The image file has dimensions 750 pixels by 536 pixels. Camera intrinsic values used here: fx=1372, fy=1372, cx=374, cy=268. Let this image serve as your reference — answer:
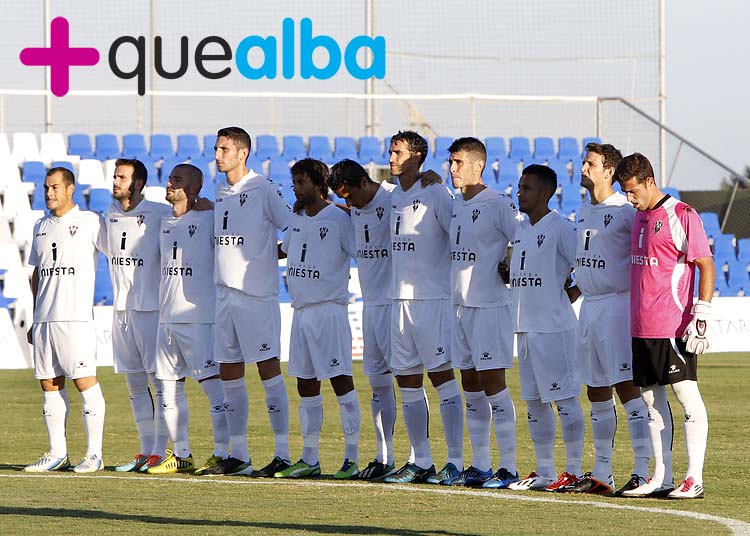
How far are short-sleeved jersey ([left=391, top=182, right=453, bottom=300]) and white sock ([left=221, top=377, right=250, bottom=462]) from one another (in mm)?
1305

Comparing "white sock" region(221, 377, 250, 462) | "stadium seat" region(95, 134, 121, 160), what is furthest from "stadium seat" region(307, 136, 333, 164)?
"white sock" region(221, 377, 250, 462)

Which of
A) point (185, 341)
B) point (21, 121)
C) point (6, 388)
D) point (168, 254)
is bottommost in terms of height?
point (6, 388)

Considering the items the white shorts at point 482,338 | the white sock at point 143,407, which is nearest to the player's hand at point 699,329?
the white shorts at point 482,338

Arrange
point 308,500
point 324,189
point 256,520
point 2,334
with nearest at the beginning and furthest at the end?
point 256,520 < point 308,500 < point 324,189 < point 2,334

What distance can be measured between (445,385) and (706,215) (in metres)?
18.4

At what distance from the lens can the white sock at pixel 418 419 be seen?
9125 mm

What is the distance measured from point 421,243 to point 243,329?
1.38 m

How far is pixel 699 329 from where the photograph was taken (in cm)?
779

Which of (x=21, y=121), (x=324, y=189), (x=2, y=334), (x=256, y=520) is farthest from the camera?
(x=21, y=121)

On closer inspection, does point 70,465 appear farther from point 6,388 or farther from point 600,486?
point 6,388

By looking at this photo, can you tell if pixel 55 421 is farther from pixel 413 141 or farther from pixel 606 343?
pixel 606 343

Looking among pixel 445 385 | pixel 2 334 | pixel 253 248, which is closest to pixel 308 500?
pixel 445 385

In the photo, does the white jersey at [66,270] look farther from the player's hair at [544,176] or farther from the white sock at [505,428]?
the player's hair at [544,176]

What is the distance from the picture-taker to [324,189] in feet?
31.0
